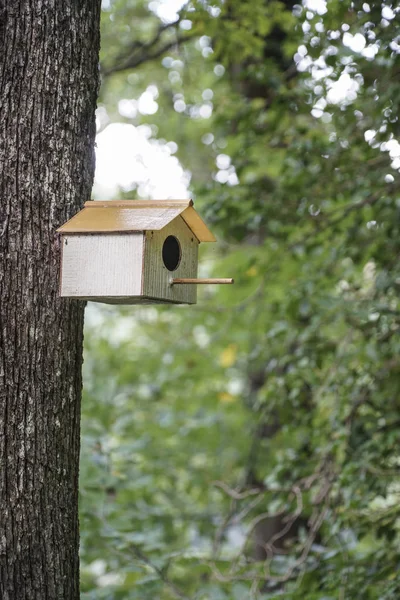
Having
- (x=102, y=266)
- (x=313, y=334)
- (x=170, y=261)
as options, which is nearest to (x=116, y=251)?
(x=102, y=266)

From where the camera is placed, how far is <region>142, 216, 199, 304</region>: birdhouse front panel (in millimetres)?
1744

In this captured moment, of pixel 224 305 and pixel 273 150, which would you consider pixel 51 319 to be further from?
pixel 224 305

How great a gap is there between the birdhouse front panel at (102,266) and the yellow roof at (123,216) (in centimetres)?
2

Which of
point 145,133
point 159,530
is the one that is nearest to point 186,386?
point 145,133

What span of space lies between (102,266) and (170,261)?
0.23 m

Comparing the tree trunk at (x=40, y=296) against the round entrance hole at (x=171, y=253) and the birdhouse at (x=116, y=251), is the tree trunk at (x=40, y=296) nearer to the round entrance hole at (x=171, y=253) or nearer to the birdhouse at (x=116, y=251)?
the birdhouse at (x=116, y=251)

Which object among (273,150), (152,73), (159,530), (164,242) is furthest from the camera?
(152,73)

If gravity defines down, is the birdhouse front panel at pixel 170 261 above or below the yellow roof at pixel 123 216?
below

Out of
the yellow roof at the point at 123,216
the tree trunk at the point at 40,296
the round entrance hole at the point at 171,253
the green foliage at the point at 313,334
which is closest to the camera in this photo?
the tree trunk at the point at 40,296

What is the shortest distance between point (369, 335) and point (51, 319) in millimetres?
1774

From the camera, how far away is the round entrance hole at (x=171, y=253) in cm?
188

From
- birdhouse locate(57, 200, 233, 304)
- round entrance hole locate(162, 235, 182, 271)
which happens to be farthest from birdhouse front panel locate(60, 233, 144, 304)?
round entrance hole locate(162, 235, 182, 271)

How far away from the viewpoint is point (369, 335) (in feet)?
10.1

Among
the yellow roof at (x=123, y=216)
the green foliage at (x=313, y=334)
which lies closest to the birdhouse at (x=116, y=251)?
the yellow roof at (x=123, y=216)
